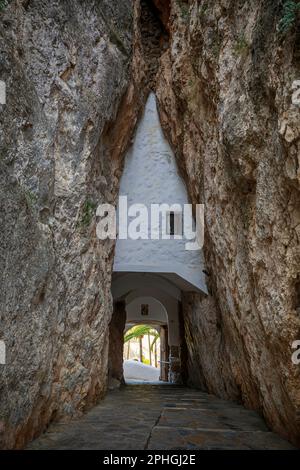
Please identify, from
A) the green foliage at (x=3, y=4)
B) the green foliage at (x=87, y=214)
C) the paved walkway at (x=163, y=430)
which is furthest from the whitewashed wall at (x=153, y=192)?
the green foliage at (x=3, y=4)

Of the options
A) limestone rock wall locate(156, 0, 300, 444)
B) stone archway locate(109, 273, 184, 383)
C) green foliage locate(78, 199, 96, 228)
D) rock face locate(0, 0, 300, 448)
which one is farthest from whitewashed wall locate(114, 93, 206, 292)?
green foliage locate(78, 199, 96, 228)

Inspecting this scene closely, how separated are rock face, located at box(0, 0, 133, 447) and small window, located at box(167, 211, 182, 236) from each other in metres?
1.85

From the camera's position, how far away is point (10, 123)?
3.97 meters

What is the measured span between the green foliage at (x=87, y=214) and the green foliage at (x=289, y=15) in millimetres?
3760

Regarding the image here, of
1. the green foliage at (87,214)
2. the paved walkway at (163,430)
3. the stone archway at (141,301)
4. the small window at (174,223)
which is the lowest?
the paved walkway at (163,430)

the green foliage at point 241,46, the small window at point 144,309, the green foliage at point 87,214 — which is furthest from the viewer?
the small window at point 144,309

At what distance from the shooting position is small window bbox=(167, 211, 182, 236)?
895 centimetres

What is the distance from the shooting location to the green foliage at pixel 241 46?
16.2 feet

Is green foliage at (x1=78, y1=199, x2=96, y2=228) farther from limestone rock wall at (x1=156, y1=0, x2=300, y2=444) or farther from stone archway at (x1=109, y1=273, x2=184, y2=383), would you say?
stone archway at (x1=109, y1=273, x2=184, y2=383)

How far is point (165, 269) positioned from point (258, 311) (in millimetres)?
4100

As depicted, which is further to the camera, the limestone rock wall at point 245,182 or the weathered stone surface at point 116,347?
the weathered stone surface at point 116,347

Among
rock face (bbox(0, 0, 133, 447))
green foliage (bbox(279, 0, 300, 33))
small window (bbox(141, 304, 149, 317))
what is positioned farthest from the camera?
small window (bbox(141, 304, 149, 317))

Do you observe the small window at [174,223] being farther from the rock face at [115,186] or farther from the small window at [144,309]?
the small window at [144,309]
